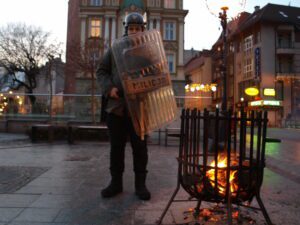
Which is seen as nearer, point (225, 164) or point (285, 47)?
point (225, 164)

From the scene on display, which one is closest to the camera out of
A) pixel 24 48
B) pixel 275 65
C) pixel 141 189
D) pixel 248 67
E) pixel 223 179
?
pixel 223 179

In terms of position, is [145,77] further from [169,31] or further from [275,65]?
[275,65]

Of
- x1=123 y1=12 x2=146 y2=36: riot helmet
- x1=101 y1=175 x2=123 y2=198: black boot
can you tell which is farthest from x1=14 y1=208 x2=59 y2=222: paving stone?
x1=123 y1=12 x2=146 y2=36: riot helmet

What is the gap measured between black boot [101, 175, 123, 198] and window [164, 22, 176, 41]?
35840mm

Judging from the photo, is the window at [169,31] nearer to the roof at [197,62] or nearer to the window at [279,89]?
the window at [279,89]

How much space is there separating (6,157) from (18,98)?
974 centimetres

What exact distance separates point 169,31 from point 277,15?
16.2 meters

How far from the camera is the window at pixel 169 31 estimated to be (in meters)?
38.7

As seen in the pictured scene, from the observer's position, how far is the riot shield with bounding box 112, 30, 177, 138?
10.8 ft

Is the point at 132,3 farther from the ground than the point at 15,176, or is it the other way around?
the point at 132,3

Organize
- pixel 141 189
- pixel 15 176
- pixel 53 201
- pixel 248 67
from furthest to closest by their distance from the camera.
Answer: pixel 248 67 → pixel 15 176 → pixel 141 189 → pixel 53 201

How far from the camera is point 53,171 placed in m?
5.69

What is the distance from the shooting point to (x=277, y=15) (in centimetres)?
4541

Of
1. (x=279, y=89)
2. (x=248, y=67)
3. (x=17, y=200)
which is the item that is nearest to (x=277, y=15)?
(x=248, y=67)
